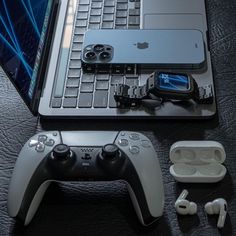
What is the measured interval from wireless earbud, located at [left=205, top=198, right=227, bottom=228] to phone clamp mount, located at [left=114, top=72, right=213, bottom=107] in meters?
0.16

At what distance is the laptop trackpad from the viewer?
2.73 feet

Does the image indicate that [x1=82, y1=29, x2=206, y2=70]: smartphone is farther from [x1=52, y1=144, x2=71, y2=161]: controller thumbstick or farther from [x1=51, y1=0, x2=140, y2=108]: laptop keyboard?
[x1=52, y1=144, x2=71, y2=161]: controller thumbstick

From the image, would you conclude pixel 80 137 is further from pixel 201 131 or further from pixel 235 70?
pixel 235 70

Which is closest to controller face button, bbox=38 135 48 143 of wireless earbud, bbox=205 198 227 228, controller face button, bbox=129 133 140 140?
controller face button, bbox=129 133 140 140

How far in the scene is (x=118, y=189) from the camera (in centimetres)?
63

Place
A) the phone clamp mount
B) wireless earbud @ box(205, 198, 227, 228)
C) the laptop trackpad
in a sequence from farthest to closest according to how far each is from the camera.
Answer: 1. the laptop trackpad
2. the phone clamp mount
3. wireless earbud @ box(205, 198, 227, 228)

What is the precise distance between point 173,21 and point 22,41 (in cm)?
29

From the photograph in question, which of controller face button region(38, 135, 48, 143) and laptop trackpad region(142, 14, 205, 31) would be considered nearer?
controller face button region(38, 135, 48, 143)

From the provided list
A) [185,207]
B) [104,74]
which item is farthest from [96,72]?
[185,207]

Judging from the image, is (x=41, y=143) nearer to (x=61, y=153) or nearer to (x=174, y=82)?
(x=61, y=153)

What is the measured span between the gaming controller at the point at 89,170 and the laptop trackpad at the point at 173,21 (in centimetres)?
29

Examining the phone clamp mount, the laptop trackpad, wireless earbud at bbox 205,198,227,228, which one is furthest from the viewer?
the laptop trackpad

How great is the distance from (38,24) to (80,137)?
238 mm

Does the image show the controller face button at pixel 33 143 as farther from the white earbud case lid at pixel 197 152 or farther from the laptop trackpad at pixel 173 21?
the laptop trackpad at pixel 173 21
